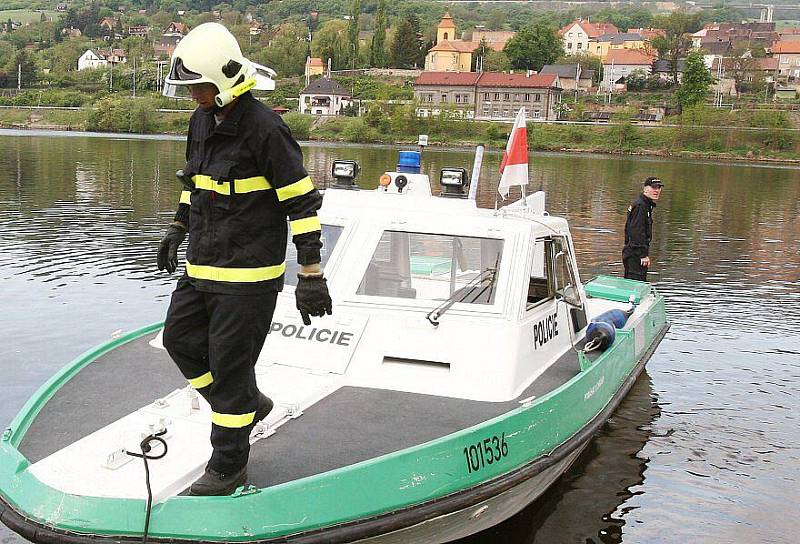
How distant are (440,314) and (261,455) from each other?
1744 mm

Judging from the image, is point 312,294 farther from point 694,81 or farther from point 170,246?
point 694,81

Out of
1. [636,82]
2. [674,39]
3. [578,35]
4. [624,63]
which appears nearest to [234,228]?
[636,82]

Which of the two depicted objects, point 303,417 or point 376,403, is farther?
point 376,403

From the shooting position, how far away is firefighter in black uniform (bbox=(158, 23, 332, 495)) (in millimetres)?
4047

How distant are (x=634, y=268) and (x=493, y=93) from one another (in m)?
102

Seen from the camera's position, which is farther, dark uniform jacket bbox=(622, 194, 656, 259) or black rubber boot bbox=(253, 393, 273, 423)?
dark uniform jacket bbox=(622, 194, 656, 259)

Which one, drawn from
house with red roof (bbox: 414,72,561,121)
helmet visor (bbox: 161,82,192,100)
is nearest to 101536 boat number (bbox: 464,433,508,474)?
helmet visor (bbox: 161,82,192,100)

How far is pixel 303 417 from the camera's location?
520 cm

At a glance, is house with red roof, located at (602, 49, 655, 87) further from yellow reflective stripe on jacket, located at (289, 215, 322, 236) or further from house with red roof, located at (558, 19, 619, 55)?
yellow reflective stripe on jacket, located at (289, 215, 322, 236)

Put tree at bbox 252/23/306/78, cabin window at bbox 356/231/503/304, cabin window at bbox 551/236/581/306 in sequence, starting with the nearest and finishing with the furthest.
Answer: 1. cabin window at bbox 356/231/503/304
2. cabin window at bbox 551/236/581/306
3. tree at bbox 252/23/306/78

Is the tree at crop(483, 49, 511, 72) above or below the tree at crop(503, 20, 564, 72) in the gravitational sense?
below

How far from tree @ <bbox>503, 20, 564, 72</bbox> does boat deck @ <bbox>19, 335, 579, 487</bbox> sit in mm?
144713

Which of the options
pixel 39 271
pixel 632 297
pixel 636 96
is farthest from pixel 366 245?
pixel 636 96

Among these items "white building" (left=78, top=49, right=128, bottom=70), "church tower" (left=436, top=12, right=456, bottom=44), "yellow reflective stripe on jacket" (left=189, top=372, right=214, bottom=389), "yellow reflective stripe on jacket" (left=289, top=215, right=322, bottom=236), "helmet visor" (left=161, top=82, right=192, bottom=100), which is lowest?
"yellow reflective stripe on jacket" (left=189, top=372, right=214, bottom=389)
